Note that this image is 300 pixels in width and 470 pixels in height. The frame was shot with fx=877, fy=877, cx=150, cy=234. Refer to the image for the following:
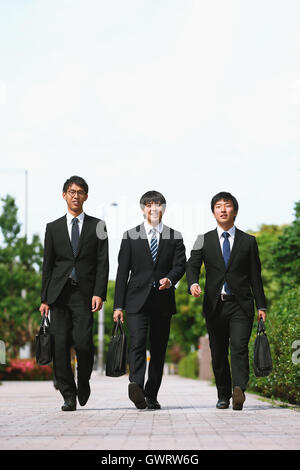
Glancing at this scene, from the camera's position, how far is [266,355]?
9.83 m

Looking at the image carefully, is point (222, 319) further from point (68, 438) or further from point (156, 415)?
point (68, 438)

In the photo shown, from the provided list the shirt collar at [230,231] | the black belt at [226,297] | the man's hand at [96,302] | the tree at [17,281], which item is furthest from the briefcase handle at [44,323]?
the tree at [17,281]

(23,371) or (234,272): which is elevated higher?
(234,272)

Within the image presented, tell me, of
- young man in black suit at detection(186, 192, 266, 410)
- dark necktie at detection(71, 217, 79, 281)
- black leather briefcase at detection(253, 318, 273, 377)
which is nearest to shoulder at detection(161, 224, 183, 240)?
young man in black suit at detection(186, 192, 266, 410)

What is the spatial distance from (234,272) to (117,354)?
1.62 meters

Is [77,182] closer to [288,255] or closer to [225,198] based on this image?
[225,198]

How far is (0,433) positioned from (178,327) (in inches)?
1966

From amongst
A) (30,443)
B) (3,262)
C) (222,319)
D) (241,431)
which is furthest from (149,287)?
(3,262)

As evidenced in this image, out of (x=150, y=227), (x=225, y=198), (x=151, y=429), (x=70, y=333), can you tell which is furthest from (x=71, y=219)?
(x=151, y=429)

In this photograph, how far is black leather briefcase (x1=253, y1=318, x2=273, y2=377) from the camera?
9.80 meters

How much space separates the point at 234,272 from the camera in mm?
9945

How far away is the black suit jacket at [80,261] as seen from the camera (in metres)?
9.84

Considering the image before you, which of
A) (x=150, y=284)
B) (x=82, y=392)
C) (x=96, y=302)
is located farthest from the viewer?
(x=82, y=392)

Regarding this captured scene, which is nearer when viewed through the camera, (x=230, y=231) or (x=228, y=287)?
(x=228, y=287)
